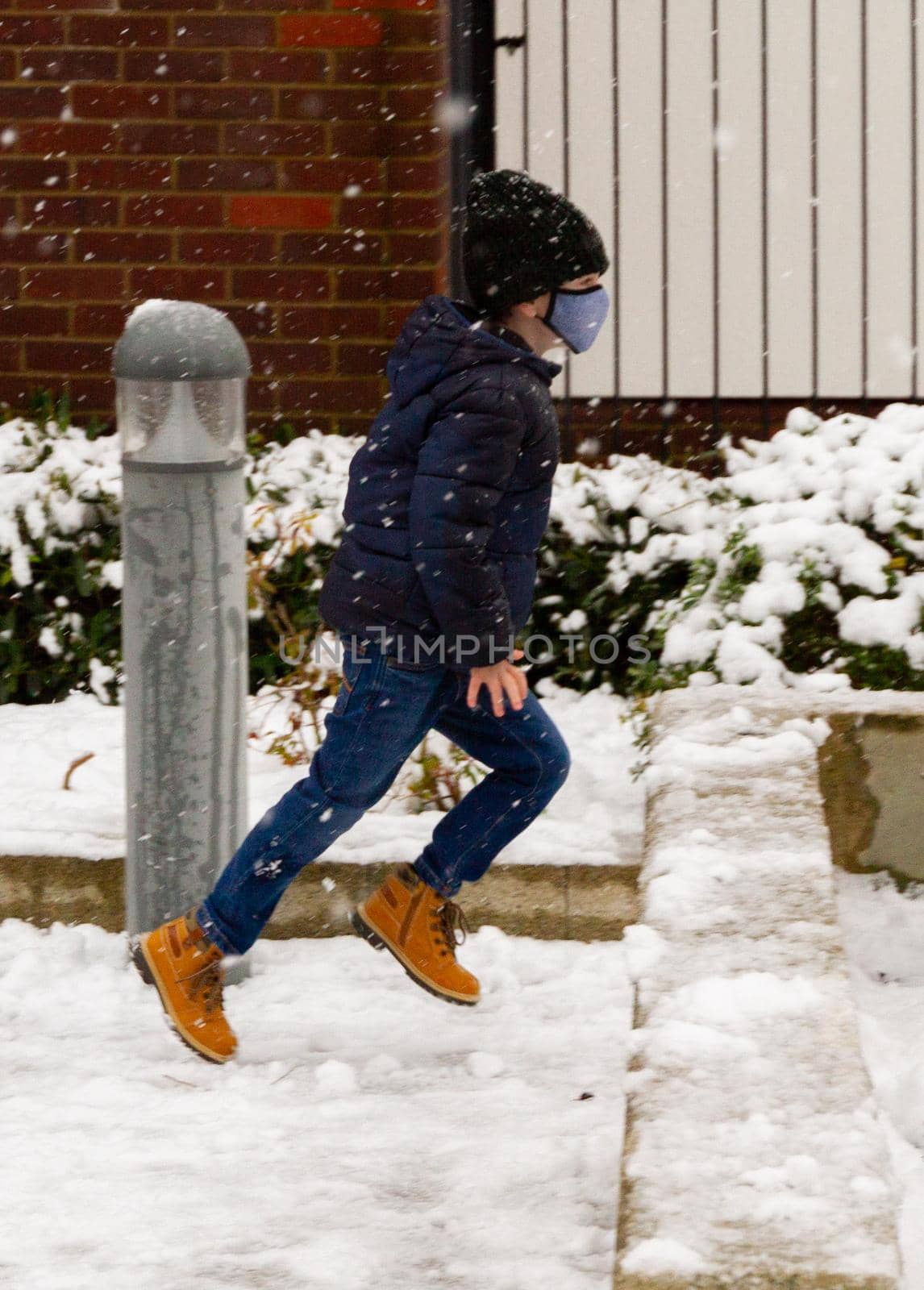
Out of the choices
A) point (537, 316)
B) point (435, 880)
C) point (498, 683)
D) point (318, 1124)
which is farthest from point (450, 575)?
point (318, 1124)

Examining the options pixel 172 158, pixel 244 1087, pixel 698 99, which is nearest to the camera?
pixel 244 1087

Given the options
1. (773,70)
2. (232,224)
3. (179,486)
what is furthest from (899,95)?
(179,486)

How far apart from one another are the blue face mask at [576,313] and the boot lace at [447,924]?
1090 mm

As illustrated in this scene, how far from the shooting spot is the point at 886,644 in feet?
13.4

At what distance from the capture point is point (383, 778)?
321cm

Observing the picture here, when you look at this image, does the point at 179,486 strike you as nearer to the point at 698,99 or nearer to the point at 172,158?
the point at 172,158

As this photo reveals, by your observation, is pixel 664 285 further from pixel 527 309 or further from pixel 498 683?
pixel 498 683

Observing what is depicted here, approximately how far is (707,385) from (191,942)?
434 cm

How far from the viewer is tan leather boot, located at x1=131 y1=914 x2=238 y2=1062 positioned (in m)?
3.25

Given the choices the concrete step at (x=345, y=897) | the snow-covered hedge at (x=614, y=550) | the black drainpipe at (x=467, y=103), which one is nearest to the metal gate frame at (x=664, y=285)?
the black drainpipe at (x=467, y=103)

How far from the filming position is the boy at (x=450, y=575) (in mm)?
2969

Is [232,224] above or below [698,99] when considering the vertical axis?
below

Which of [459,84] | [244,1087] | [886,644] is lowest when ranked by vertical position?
[244,1087]

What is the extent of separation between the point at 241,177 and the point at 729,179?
7.17 feet
